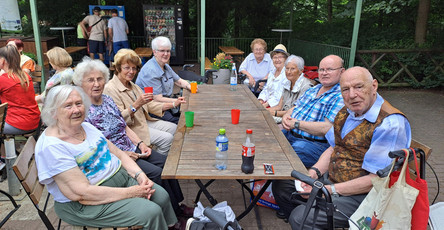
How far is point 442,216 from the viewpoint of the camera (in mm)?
1811

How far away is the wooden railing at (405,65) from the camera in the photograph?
28.3 feet

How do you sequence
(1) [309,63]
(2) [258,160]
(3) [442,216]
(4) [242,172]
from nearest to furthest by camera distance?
(3) [442,216] → (4) [242,172] → (2) [258,160] → (1) [309,63]

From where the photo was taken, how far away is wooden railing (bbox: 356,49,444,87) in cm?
862

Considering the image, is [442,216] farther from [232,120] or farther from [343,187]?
[232,120]

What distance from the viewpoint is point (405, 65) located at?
8719mm

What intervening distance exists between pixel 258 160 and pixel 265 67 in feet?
11.4

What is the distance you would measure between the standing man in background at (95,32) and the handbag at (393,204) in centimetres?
936

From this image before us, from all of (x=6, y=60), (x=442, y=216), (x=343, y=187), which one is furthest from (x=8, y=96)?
(x=442, y=216)

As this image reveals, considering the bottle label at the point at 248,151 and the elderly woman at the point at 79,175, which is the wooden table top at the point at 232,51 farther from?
the bottle label at the point at 248,151

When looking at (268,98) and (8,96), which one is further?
(268,98)

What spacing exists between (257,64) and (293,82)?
5.67 feet

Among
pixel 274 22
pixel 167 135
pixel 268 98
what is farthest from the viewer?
pixel 274 22

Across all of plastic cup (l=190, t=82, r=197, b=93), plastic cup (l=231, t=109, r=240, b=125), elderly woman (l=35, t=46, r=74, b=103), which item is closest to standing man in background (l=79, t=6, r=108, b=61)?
elderly woman (l=35, t=46, r=74, b=103)

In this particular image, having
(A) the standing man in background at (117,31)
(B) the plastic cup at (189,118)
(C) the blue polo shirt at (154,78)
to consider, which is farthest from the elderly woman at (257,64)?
(A) the standing man in background at (117,31)
